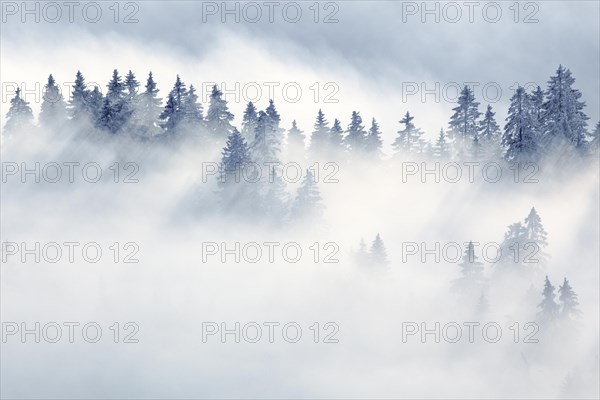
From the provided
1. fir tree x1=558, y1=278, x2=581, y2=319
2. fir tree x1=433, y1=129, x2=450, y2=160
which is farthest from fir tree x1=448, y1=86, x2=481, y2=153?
fir tree x1=558, y1=278, x2=581, y2=319

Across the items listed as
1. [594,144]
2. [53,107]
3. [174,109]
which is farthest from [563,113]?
[53,107]

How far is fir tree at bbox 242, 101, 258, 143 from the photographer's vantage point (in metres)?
138

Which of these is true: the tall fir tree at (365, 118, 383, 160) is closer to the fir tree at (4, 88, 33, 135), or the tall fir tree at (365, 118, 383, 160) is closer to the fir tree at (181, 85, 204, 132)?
the fir tree at (181, 85, 204, 132)

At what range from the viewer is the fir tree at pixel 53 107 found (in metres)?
137

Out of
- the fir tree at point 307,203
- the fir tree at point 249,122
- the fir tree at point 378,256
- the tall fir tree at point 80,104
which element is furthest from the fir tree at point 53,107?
the fir tree at point 378,256

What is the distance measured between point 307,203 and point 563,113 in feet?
97.7

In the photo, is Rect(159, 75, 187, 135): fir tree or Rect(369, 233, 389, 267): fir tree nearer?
Rect(369, 233, 389, 267): fir tree

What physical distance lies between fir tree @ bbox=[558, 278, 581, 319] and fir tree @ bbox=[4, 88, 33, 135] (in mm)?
59703

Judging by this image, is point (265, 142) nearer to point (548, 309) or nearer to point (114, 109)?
point (114, 109)

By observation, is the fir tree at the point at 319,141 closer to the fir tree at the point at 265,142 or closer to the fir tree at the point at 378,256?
the fir tree at the point at 265,142

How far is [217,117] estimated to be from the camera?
446 feet

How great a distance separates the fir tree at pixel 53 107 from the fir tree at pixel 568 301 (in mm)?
55745

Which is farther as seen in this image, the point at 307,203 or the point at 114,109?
the point at 114,109

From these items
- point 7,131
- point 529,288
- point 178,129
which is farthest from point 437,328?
point 7,131
